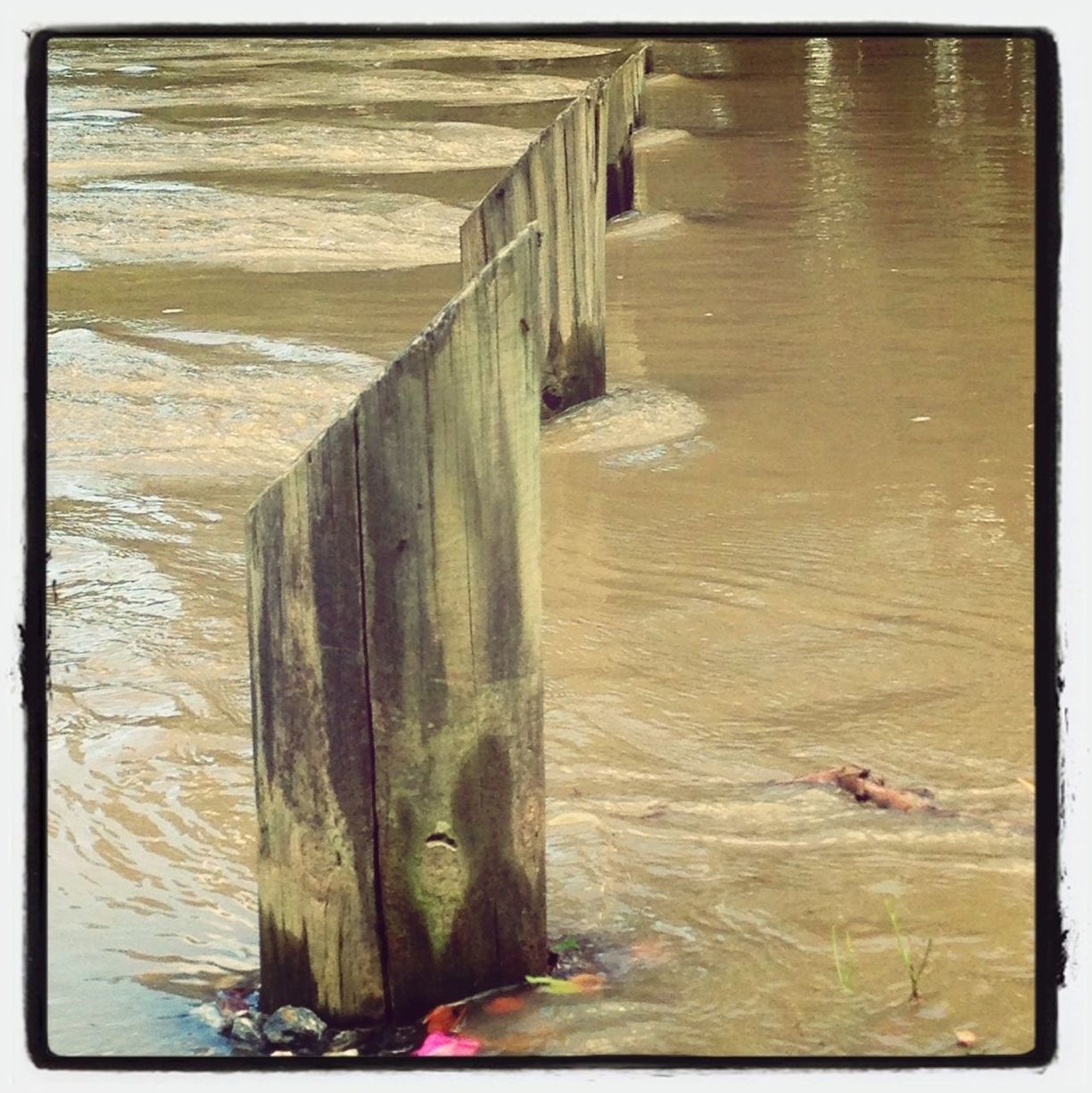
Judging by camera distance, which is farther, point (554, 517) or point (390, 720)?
point (554, 517)

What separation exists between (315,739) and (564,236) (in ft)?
7.91

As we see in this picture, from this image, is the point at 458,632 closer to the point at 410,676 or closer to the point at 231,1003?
the point at 410,676

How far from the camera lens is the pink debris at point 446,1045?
9.47 ft

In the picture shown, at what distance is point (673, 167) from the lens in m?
5.18

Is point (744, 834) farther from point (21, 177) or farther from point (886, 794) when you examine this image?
point (21, 177)

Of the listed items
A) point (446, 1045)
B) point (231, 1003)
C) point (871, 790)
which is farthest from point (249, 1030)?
point (871, 790)

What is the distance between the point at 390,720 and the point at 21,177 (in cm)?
157

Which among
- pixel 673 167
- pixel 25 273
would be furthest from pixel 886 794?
pixel 673 167

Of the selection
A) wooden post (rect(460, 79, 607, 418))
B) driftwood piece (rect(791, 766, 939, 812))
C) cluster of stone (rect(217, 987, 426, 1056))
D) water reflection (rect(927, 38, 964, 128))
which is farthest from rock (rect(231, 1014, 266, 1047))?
water reflection (rect(927, 38, 964, 128))

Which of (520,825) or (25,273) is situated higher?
(25,273)

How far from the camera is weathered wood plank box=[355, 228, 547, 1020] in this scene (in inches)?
103

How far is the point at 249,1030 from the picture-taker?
2943 millimetres

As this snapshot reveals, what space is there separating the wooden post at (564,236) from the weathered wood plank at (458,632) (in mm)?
1858

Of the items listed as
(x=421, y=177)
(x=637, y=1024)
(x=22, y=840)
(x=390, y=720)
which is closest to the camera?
(x=390, y=720)
